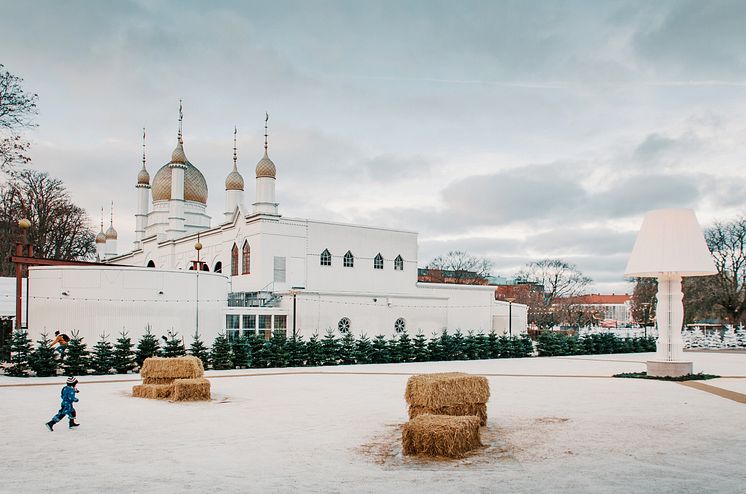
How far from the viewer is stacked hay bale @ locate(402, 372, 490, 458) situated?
371 inches

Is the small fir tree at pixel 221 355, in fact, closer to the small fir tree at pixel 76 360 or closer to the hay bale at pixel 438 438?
the small fir tree at pixel 76 360

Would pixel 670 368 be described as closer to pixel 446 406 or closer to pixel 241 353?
pixel 446 406

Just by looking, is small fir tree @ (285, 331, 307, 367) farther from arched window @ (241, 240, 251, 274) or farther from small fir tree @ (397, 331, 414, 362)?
arched window @ (241, 240, 251, 274)

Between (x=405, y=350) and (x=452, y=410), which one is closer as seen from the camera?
(x=452, y=410)

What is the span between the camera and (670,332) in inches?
838

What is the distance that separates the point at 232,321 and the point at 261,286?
5.43 meters

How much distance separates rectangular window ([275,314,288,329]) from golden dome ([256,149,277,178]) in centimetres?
1042

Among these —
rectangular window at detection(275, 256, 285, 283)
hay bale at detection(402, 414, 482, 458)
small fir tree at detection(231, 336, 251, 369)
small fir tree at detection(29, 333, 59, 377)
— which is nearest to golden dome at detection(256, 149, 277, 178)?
rectangular window at detection(275, 256, 285, 283)

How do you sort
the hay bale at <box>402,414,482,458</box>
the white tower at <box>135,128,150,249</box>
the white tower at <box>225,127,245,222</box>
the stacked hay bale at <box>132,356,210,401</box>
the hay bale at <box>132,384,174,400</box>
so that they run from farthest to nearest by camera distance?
the white tower at <box>135,128,150,249</box>, the white tower at <box>225,127,245,222</box>, the hay bale at <box>132,384,174,400</box>, the stacked hay bale at <box>132,356,210,401</box>, the hay bale at <box>402,414,482,458</box>

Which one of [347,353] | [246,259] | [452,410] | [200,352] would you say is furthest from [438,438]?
[246,259]

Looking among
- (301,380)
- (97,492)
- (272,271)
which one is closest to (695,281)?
(272,271)

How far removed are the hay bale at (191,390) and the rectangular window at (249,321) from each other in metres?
16.6

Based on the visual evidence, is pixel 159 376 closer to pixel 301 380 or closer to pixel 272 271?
pixel 301 380

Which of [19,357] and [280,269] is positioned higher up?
[280,269]
